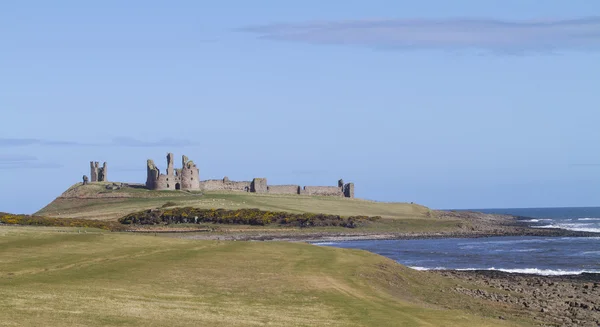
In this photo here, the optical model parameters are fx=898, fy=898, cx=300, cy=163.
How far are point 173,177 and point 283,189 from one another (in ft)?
79.2

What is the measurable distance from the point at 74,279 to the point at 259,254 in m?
14.0

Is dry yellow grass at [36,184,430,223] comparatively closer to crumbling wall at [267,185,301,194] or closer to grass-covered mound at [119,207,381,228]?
grass-covered mound at [119,207,381,228]

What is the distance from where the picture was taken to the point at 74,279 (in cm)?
2928

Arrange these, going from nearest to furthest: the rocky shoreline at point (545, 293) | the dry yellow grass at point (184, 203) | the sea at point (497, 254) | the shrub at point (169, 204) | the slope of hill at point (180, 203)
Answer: the rocky shoreline at point (545, 293) < the sea at point (497, 254) < the shrub at point (169, 204) < the dry yellow grass at point (184, 203) < the slope of hill at point (180, 203)

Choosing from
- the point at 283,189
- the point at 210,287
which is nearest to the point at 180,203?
the point at 283,189

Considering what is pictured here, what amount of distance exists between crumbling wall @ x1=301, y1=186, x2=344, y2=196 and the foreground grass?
11181cm

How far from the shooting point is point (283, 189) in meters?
155

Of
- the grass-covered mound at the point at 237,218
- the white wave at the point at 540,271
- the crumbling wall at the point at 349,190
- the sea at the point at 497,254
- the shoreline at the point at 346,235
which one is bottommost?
the white wave at the point at 540,271

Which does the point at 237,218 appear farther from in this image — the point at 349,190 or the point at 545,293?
the point at 545,293

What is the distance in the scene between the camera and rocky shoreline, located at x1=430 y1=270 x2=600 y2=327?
31453 millimetres

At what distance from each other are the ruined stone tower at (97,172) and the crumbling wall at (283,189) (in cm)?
2759

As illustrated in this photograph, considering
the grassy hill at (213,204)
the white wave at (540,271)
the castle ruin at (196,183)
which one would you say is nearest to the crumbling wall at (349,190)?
the castle ruin at (196,183)

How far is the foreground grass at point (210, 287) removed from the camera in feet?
76.7

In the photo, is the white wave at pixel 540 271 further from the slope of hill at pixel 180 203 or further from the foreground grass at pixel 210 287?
the slope of hill at pixel 180 203
